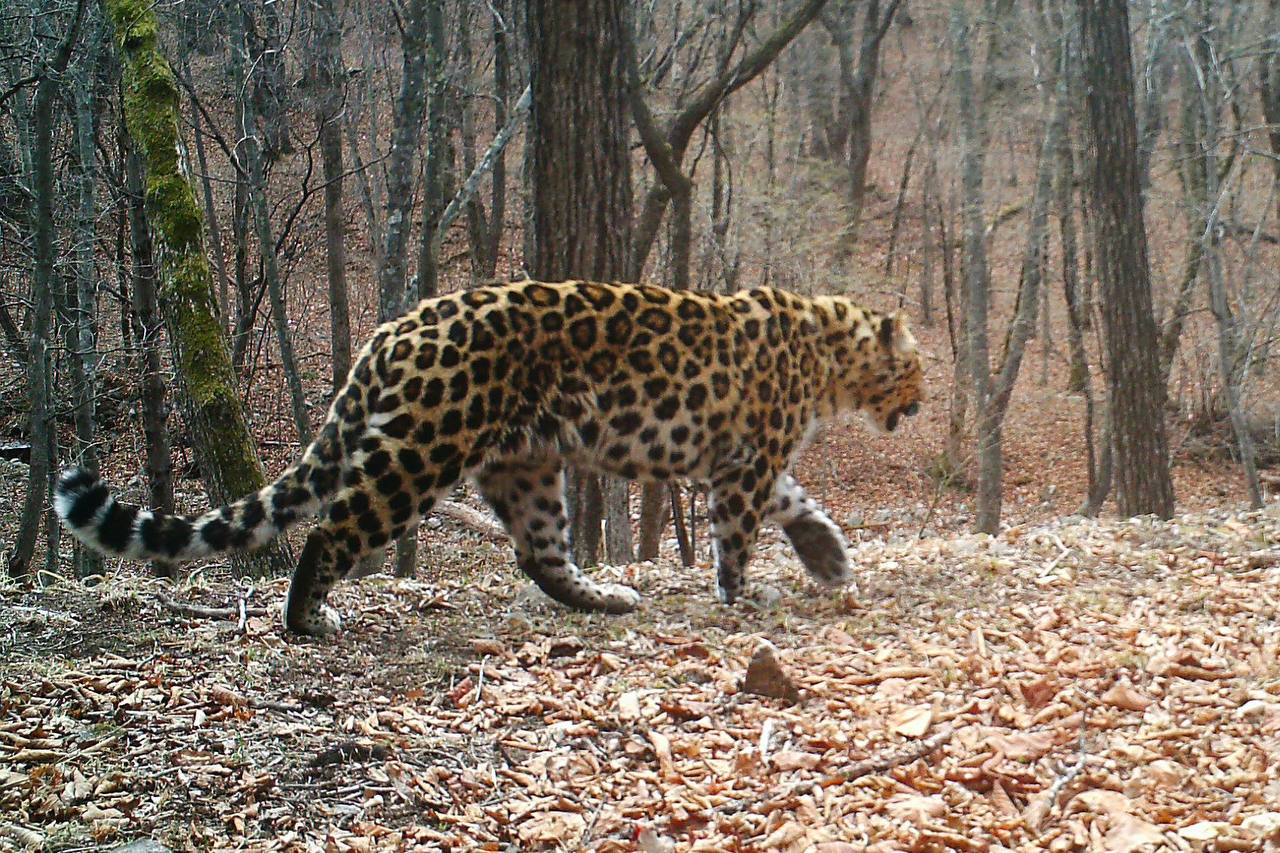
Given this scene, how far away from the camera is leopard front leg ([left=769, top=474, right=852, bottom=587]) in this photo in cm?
754

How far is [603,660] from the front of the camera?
19.6ft

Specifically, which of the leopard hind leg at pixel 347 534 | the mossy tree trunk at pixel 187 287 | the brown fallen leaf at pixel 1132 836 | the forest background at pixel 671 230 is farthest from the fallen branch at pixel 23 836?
the mossy tree trunk at pixel 187 287

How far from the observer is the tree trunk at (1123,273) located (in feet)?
38.2

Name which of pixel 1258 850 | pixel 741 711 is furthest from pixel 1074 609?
pixel 1258 850

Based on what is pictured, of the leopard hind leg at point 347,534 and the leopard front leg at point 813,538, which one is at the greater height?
the leopard hind leg at point 347,534

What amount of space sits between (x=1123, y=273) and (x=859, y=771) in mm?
8685

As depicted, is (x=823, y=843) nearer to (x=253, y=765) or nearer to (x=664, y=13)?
(x=253, y=765)

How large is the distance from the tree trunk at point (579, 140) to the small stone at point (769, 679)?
13.2ft

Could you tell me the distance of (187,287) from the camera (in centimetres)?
993

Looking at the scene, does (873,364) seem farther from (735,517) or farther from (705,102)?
(705,102)

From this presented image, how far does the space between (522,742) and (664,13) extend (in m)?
22.4

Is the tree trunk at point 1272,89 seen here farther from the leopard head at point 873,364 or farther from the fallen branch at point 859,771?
the fallen branch at point 859,771

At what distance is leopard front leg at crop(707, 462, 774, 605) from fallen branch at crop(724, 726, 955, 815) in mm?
2508

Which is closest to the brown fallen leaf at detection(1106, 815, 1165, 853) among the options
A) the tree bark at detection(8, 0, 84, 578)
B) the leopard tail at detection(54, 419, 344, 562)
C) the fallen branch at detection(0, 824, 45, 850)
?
the fallen branch at detection(0, 824, 45, 850)
